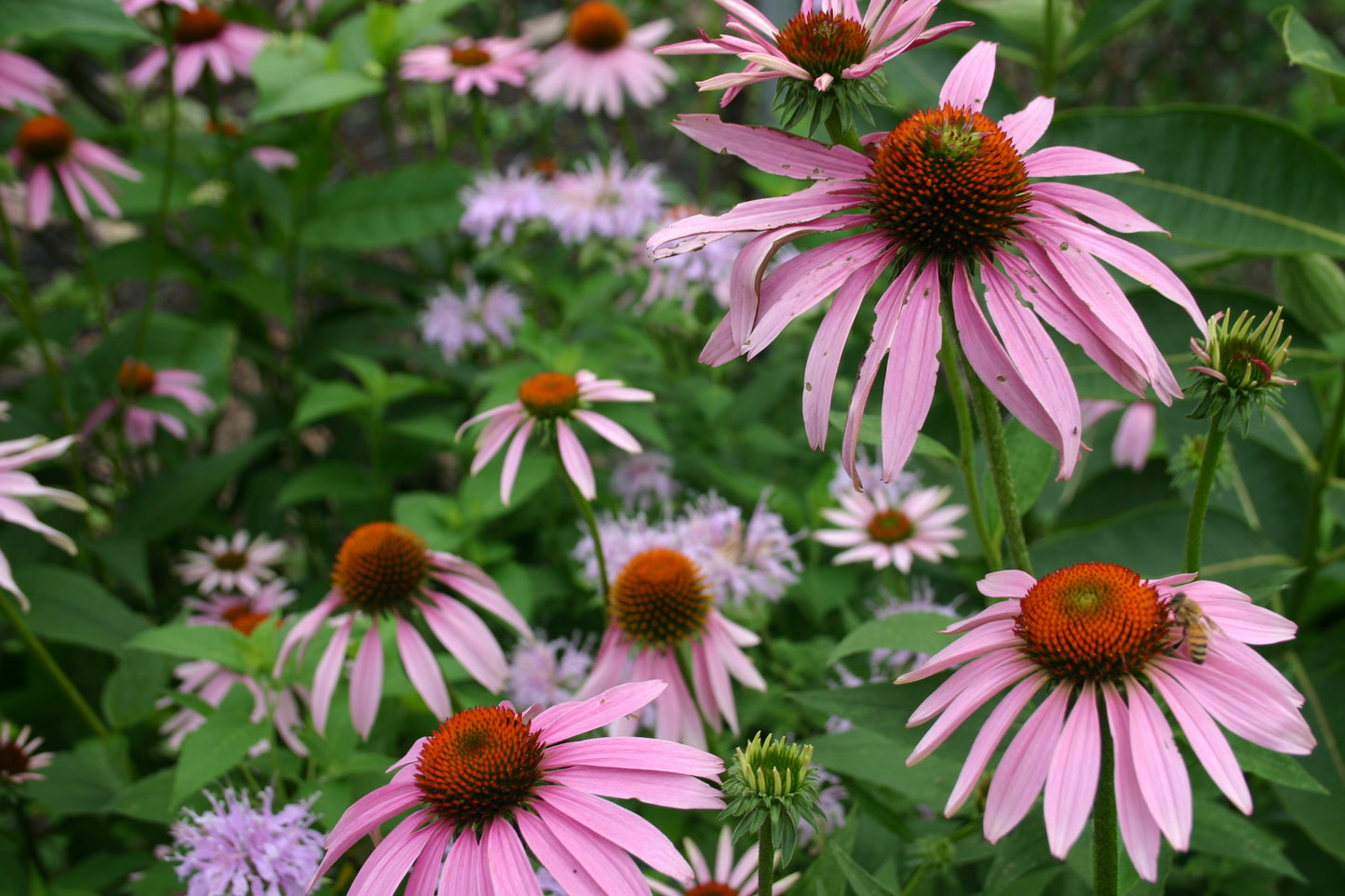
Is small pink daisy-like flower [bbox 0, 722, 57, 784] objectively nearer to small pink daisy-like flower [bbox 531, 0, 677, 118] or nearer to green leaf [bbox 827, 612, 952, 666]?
green leaf [bbox 827, 612, 952, 666]

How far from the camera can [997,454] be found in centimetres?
78

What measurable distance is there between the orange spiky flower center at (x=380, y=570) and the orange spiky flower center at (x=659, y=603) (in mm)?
217

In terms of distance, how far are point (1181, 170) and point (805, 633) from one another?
2.76 ft

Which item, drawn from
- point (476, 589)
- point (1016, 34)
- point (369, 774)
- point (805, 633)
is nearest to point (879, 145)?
point (476, 589)

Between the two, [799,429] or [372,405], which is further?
[799,429]

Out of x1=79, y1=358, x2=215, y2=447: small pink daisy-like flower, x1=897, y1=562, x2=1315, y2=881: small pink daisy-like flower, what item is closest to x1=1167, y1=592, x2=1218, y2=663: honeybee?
x1=897, y1=562, x2=1315, y2=881: small pink daisy-like flower

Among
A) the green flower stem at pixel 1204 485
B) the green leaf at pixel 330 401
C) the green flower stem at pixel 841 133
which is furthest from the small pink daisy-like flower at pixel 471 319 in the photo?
the green flower stem at pixel 1204 485

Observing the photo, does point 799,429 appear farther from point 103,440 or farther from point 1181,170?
point 103,440

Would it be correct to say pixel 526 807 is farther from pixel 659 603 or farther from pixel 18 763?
pixel 18 763

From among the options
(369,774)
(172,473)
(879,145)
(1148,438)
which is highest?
(879,145)

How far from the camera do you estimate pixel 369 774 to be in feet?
3.47

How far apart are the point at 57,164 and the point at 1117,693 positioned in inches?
81.1

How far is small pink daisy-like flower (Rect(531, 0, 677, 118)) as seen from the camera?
2.35 m

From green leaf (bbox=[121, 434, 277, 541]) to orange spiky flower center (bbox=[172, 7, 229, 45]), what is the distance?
39.9 inches
